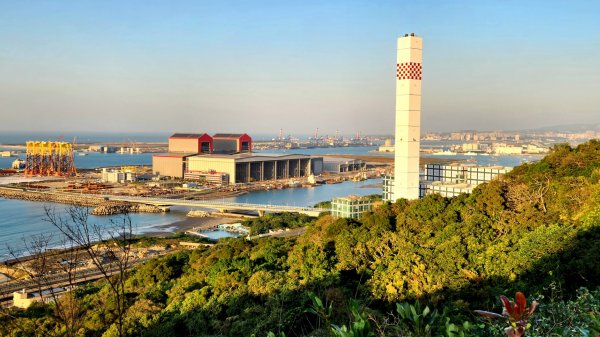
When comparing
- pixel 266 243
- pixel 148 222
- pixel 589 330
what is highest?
pixel 589 330

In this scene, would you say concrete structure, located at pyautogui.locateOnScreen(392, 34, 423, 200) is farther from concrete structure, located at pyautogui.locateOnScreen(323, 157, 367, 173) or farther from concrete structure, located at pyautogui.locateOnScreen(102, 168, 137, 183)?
concrete structure, located at pyautogui.locateOnScreen(323, 157, 367, 173)

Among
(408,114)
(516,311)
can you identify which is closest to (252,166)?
(408,114)

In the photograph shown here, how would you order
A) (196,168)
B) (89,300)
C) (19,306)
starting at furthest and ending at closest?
(196,168)
(19,306)
(89,300)

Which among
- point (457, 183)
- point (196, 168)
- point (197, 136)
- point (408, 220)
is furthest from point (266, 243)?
point (197, 136)

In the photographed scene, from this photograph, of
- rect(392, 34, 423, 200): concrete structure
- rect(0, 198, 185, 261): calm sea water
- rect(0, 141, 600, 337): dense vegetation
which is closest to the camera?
rect(0, 141, 600, 337): dense vegetation

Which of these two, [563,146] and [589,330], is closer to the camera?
[589,330]

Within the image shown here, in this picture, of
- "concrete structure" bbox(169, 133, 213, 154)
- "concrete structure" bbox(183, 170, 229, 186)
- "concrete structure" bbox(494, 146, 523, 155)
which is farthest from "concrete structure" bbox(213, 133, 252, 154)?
"concrete structure" bbox(494, 146, 523, 155)

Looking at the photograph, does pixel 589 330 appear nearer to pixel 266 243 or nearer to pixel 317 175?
pixel 266 243

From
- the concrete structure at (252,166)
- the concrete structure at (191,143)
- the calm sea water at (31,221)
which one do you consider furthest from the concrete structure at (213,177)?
the calm sea water at (31,221)
